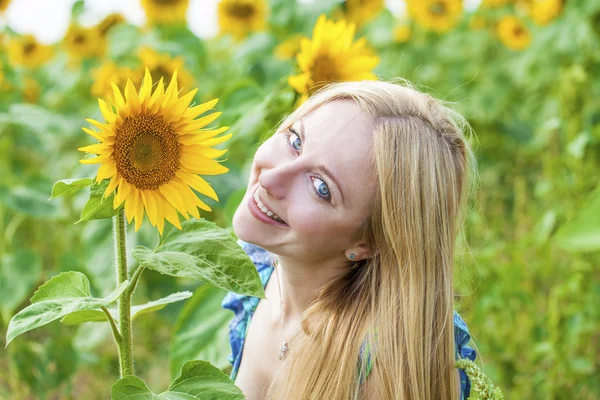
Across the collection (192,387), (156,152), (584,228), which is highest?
(584,228)

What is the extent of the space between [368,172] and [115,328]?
1.32 ft

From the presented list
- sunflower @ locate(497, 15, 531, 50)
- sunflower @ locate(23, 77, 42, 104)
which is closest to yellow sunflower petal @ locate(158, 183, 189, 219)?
sunflower @ locate(23, 77, 42, 104)

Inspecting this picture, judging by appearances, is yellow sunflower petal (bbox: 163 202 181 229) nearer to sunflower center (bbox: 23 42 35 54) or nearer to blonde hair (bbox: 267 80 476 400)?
blonde hair (bbox: 267 80 476 400)

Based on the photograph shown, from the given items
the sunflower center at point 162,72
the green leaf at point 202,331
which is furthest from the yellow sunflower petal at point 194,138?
the sunflower center at point 162,72

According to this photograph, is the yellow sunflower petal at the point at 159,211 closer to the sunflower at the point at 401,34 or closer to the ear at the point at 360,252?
the ear at the point at 360,252

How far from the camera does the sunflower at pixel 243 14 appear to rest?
2748 millimetres

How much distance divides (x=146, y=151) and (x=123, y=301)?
0.59ft

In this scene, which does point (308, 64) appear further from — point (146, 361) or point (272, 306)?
point (146, 361)

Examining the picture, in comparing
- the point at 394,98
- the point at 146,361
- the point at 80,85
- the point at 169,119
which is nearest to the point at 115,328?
the point at 169,119

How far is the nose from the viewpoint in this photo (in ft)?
3.70

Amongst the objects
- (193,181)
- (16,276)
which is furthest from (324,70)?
(16,276)

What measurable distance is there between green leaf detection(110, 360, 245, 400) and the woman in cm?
24

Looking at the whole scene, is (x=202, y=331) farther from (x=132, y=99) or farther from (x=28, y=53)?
(x=28, y=53)

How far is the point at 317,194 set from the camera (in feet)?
3.75
